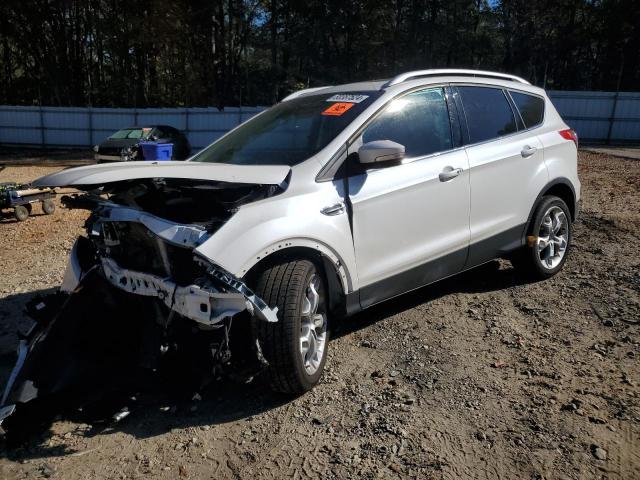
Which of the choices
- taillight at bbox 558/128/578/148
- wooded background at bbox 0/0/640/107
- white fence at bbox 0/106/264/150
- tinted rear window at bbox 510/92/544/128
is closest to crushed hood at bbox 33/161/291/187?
tinted rear window at bbox 510/92/544/128

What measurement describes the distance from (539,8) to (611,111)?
10654 millimetres

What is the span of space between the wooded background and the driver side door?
2644cm

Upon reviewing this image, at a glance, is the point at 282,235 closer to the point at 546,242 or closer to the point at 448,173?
the point at 448,173

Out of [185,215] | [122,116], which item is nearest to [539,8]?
[122,116]

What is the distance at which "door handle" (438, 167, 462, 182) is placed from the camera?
3915mm

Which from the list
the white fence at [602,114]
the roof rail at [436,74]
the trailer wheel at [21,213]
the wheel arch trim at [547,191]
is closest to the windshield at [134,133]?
the trailer wheel at [21,213]

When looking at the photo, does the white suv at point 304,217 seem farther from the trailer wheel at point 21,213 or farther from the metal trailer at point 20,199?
the trailer wheel at point 21,213

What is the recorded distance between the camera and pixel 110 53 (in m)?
30.5

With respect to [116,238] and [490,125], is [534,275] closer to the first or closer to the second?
[490,125]

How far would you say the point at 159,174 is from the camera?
2838mm

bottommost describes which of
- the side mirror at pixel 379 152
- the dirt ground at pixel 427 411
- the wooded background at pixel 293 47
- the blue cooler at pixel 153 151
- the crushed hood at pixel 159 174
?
the dirt ground at pixel 427 411

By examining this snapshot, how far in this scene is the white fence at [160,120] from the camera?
2425cm

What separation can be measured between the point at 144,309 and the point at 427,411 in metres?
1.82

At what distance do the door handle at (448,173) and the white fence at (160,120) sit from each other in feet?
68.8
